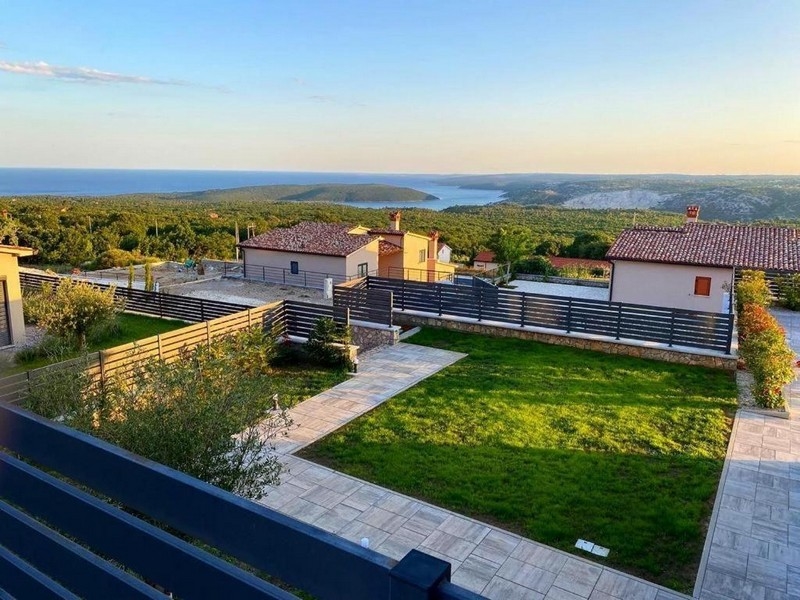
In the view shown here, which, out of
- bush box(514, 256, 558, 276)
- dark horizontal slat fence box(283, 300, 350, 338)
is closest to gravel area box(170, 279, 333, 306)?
dark horizontal slat fence box(283, 300, 350, 338)

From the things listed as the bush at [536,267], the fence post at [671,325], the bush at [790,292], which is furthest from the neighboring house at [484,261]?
the fence post at [671,325]

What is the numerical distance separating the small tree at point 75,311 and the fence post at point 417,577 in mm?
12265

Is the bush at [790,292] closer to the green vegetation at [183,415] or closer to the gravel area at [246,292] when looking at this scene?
the gravel area at [246,292]

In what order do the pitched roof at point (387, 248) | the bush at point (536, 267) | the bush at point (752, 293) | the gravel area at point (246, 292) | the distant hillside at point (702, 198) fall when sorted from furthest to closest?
the distant hillside at point (702, 198), the bush at point (536, 267), the pitched roof at point (387, 248), the gravel area at point (246, 292), the bush at point (752, 293)

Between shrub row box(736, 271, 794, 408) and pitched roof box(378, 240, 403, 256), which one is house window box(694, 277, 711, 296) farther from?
pitched roof box(378, 240, 403, 256)

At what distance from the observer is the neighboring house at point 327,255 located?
24.2 meters

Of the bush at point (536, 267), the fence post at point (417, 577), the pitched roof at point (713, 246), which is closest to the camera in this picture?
the fence post at point (417, 577)

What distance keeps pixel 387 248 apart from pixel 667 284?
42.6 feet

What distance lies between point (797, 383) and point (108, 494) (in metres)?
13.1

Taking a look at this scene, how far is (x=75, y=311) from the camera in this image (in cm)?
1187

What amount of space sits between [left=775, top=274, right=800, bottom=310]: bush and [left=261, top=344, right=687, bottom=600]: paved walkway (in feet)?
53.6

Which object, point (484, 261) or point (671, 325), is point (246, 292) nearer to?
point (671, 325)

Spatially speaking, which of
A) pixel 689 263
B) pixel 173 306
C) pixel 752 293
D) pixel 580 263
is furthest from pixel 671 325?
pixel 580 263

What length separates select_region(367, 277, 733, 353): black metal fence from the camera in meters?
12.8
